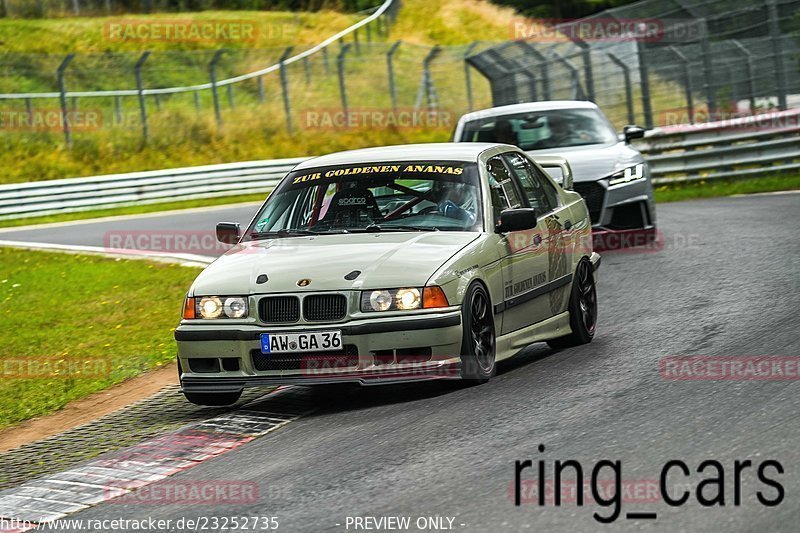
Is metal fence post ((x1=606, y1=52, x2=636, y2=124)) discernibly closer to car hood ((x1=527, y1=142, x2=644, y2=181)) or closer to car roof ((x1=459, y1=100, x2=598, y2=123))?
car roof ((x1=459, y1=100, x2=598, y2=123))

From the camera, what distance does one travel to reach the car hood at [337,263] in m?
7.90

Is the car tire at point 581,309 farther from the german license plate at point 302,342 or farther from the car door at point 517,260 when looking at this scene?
the german license plate at point 302,342

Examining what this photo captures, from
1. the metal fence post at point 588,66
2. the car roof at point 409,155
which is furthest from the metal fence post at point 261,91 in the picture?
the car roof at point 409,155

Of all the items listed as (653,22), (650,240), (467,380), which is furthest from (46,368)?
(653,22)

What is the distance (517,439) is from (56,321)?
26.8ft

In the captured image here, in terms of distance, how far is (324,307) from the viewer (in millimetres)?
7883

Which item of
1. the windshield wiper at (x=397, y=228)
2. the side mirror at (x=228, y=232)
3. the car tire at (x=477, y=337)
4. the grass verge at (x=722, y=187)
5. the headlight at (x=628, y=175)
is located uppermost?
the side mirror at (x=228, y=232)

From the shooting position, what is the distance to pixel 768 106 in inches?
950

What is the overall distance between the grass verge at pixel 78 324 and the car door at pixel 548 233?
331 cm

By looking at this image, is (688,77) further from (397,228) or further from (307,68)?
(397,228)

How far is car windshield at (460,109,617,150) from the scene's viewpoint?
15984 millimetres

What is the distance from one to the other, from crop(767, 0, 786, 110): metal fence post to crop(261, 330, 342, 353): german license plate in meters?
17.1

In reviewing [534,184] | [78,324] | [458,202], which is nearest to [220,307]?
[458,202]

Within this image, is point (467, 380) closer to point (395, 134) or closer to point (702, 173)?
point (702, 173)
